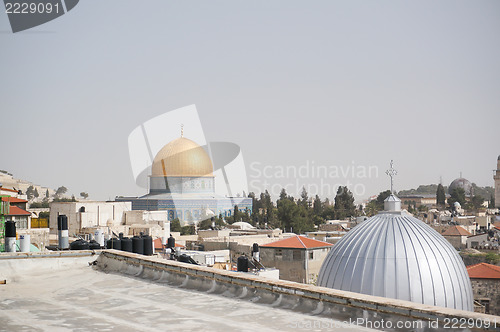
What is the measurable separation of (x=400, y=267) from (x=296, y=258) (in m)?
8.29

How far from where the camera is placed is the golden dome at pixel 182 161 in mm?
42719

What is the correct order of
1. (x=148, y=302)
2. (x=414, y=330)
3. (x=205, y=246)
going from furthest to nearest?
1. (x=205, y=246)
2. (x=148, y=302)
3. (x=414, y=330)

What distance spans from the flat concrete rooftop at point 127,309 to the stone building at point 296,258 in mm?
10654

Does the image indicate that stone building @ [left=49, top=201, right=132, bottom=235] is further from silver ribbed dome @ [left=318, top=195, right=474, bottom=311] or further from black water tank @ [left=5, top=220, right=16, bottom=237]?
silver ribbed dome @ [left=318, top=195, right=474, bottom=311]

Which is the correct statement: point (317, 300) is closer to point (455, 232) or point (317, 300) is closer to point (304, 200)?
point (455, 232)

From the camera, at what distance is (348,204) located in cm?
4750

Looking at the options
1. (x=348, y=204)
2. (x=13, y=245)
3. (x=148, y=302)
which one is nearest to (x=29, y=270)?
(x=13, y=245)

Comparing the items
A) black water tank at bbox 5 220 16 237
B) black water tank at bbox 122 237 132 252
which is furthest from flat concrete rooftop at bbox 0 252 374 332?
black water tank at bbox 5 220 16 237

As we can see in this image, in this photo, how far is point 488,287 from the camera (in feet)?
53.7

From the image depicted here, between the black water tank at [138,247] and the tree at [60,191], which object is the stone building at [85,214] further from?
the tree at [60,191]

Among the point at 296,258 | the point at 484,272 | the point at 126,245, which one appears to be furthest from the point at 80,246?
the point at 484,272

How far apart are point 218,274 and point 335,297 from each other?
47.6 inches

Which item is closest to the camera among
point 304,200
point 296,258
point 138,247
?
point 138,247

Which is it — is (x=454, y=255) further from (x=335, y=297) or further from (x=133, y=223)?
(x=133, y=223)
